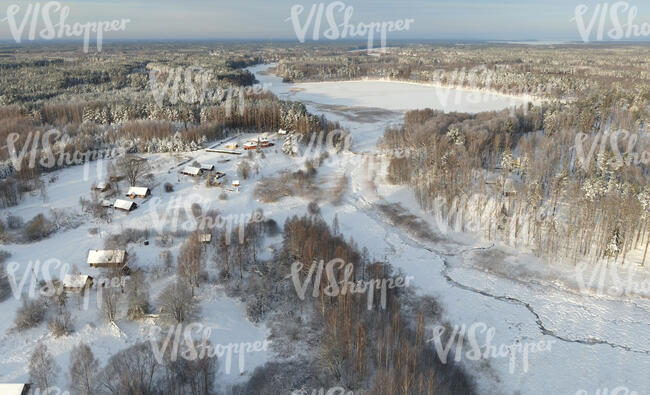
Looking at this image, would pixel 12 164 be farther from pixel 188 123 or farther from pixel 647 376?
pixel 647 376

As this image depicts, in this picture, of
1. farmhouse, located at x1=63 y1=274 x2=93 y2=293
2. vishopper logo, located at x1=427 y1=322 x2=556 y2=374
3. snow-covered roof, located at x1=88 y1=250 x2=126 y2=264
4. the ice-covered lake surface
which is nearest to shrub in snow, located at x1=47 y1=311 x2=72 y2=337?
farmhouse, located at x1=63 y1=274 x2=93 y2=293

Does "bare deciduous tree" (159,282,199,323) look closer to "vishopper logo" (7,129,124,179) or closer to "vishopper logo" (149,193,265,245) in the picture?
"vishopper logo" (149,193,265,245)

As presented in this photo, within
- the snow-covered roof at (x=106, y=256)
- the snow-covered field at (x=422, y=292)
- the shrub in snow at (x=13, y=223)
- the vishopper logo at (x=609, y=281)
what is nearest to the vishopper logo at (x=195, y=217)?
the snow-covered field at (x=422, y=292)

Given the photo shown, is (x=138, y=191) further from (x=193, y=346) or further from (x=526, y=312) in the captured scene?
(x=526, y=312)

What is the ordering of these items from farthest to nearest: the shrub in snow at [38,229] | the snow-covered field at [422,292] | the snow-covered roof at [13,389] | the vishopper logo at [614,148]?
the vishopper logo at [614,148] < the shrub in snow at [38,229] < the snow-covered field at [422,292] < the snow-covered roof at [13,389]

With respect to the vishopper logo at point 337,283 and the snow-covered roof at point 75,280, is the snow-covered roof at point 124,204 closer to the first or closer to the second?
the snow-covered roof at point 75,280

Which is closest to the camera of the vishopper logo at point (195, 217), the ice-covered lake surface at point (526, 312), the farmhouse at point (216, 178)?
the ice-covered lake surface at point (526, 312)
